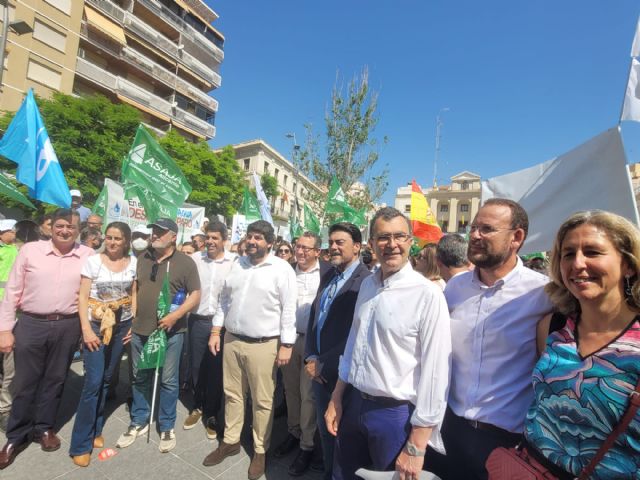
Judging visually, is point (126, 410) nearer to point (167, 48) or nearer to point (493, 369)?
point (493, 369)

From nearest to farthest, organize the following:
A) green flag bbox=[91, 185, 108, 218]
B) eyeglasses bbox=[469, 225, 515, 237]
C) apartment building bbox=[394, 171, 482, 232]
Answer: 1. eyeglasses bbox=[469, 225, 515, 237]
2. green flag bbox=[91, 185, 108, 218]
3. apartment building bbox=[394, 171, 482, 232]

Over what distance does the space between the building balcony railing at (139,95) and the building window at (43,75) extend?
5.56 ft

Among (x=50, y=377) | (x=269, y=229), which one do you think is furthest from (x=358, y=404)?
(x=50, y=377)

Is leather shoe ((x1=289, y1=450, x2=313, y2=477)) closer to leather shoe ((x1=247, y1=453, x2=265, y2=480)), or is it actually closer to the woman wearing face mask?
leather shoe ((x1=247, y1=453, x2=265, y2=480))

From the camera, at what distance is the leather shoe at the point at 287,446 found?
339 cm

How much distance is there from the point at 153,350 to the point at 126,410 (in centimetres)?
134

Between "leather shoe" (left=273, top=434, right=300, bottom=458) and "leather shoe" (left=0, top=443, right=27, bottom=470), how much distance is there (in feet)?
7.49

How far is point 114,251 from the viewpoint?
326cm

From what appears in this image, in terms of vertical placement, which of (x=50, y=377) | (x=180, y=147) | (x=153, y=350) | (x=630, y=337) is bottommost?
(x=50, y=377)

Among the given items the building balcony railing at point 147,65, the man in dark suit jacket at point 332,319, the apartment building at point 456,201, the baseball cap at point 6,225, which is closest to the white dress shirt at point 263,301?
the man in dark suit jacket at point 332,319

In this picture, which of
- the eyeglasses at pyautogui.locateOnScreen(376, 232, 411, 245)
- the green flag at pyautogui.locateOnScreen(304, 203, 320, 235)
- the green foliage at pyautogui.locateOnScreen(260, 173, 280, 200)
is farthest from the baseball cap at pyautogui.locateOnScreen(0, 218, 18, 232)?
the green foliage at pyautogui.locateOnScreen(260, 173, 280, 200)

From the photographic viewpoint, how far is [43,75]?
2089cm

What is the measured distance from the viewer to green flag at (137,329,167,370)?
3.25 m

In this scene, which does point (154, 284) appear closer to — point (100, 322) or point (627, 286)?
point (100, 322)
